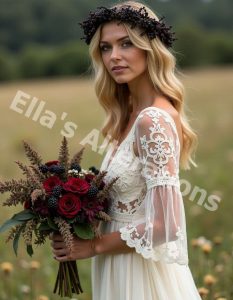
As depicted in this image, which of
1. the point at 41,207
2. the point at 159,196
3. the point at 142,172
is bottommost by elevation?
the point at 41,207

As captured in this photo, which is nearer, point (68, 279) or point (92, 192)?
point (92, 192)

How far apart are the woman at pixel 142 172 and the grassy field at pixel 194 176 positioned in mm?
683

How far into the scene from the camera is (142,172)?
3.05 metres

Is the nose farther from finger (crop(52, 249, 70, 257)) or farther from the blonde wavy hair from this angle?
finger (crop(52, 249, 70, 257))

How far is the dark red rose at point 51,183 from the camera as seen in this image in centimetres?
299

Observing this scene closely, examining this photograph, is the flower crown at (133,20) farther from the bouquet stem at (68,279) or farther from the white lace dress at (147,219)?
the bouquet stem at (68,279)

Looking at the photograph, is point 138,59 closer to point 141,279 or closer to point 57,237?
point 57,237

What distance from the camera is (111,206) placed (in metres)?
3.30

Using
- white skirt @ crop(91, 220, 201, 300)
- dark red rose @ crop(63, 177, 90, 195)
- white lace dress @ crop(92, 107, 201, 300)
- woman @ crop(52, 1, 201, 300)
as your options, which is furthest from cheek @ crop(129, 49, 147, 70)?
white skirt @ crop(91, 220, 201, 300)

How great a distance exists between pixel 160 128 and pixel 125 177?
14.1 inches

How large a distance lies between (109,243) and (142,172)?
1.27ft

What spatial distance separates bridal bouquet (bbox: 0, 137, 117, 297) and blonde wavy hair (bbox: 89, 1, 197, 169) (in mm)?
607

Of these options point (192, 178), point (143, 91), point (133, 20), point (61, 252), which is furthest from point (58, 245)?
point (192, 178)

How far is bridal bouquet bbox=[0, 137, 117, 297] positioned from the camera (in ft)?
9.68
